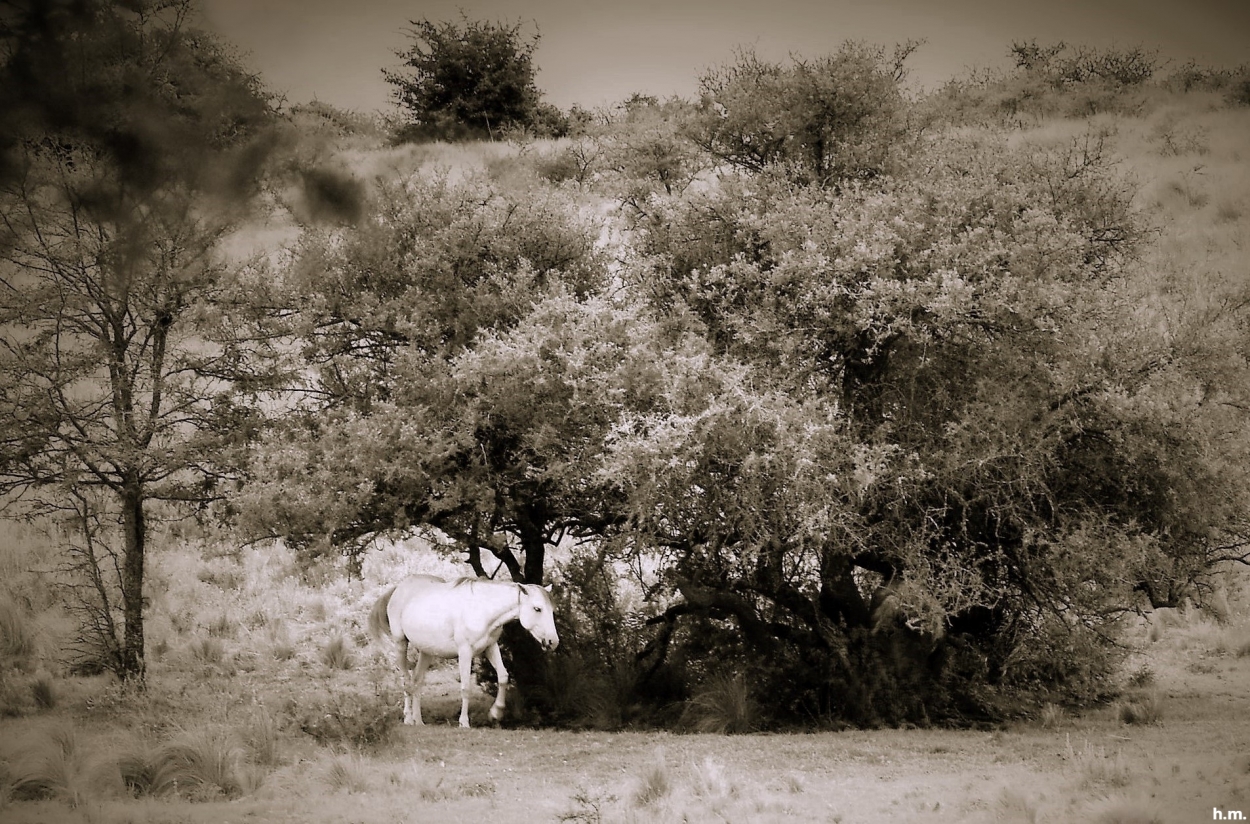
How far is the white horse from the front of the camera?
572 inches

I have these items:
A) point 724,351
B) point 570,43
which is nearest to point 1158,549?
point 724,351

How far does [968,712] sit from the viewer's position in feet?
51.8

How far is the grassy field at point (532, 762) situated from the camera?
966 centimetres

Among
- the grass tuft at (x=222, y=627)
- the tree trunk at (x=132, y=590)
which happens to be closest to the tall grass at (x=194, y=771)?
the tree trunk at (x=132, y=590)

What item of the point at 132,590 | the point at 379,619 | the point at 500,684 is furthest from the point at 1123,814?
the point at 132,590

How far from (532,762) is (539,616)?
2.81 metres

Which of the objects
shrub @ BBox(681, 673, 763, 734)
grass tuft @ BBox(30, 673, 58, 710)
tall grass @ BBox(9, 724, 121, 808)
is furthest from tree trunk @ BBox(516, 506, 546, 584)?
grass tuft @ BBox(30, 673, 58, 710)

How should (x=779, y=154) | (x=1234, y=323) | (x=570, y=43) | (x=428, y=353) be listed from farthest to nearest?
1. (x=570, y=43)
2. (x=779, y=154)
3. (x=428, y=353)
4. (x=1234, y=323)

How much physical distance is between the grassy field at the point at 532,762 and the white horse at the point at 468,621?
715mm

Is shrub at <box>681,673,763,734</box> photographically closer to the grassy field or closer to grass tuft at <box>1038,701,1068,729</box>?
the grassy field

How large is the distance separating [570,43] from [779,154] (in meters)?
5.32

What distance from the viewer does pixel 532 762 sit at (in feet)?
39.4

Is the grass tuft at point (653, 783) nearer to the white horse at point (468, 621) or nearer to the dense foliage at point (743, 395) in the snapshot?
the dense foliage at point (743, 395)

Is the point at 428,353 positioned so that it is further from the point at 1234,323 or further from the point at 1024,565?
the point at 1234,323
